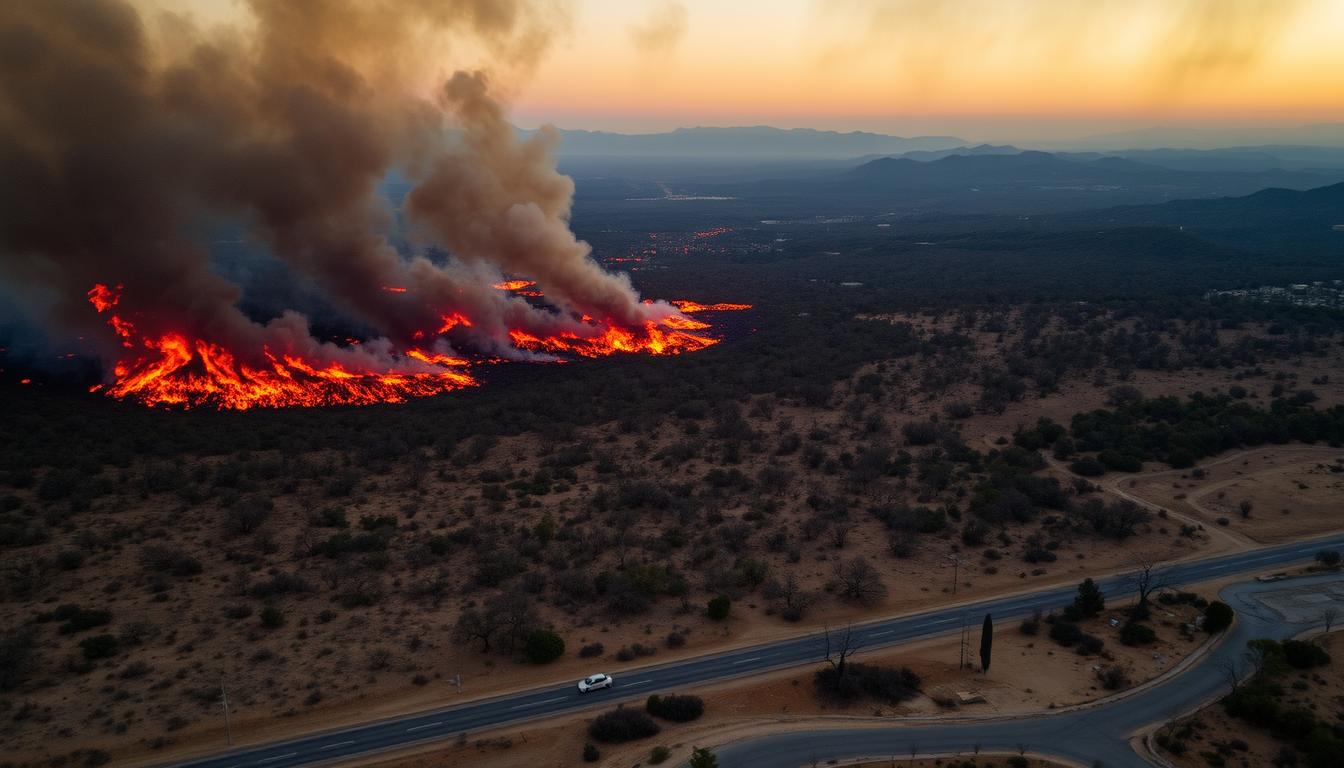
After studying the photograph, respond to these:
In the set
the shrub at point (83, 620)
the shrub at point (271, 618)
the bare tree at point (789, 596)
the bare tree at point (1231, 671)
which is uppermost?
→ the shrub at point (83, 620)

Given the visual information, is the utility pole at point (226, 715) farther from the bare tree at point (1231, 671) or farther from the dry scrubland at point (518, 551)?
the bare tree at point (1231, 671)

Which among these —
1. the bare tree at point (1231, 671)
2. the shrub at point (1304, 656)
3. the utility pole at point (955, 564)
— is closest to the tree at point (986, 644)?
the utility pole at point (955, 564)

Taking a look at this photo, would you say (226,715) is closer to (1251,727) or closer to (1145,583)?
(1251,727)

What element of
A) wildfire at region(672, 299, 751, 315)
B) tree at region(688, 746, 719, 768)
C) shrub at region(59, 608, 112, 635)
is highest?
wildfire at region(672, 299, 751, 315)

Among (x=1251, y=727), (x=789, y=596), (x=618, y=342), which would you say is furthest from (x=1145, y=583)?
(x=618, y=342)

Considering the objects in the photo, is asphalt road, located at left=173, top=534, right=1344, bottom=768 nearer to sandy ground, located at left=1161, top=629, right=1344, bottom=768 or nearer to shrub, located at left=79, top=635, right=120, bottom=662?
sandy ground, located at left=1161, top=629, right=1344, bottom=768

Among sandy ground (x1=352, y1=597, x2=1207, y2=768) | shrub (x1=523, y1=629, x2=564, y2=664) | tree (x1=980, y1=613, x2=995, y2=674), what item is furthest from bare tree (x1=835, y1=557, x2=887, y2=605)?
shrub (x1=523, y1=629, x2=564, y2=664)
